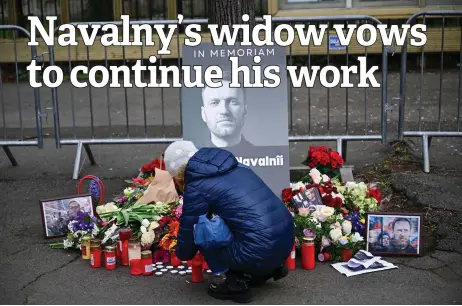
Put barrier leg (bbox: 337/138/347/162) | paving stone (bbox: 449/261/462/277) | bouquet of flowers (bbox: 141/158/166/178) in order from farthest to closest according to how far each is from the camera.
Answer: barrier leg (bbox: 337/138/347/162), bouquet of flowers (bbox: 141/158/166/178), paving stone (bbox: 449/261/462/277)

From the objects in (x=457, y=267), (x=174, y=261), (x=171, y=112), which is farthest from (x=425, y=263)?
(x=171, y=112)

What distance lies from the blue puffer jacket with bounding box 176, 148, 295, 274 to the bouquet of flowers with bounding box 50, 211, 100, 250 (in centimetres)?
114

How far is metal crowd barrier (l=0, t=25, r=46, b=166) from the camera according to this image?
27.3 feet

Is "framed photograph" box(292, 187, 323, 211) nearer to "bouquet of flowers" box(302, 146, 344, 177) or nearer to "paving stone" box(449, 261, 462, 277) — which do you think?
"bouquet of flowers" box(302, 146, 344, 177)

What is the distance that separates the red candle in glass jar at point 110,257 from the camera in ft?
18.7

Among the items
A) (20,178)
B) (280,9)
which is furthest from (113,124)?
(280,9)

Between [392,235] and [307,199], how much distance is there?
2.58 ft

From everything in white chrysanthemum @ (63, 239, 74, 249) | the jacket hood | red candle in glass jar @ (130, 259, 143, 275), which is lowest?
red candle in glass jar @ (130, 259, 143, 275)

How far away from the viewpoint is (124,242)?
18.9 ft

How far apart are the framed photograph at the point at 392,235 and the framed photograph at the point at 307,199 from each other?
54cm

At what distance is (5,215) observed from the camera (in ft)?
23.7

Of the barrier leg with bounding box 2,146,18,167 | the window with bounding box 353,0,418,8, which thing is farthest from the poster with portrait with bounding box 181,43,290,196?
the window with bounding box 353,0,418,8

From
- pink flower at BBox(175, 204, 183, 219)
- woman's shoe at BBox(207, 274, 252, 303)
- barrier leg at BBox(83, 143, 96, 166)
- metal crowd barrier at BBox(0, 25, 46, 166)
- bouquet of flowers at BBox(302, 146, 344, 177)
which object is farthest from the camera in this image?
barrier leg at BBox(83, 143, 96, 166)

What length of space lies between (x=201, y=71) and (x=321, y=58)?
779 centimetres
